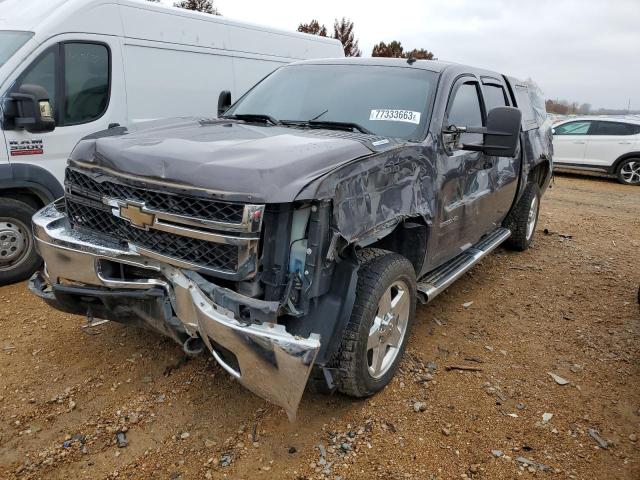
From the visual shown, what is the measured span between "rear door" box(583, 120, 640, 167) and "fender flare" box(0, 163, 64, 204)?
12750mm

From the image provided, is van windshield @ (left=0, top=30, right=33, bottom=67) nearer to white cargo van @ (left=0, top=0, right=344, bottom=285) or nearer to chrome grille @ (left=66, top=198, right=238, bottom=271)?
white cargo van @ (left=0, top=0, right=344, bottom=285)

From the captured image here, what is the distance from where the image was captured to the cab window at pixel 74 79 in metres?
4.55

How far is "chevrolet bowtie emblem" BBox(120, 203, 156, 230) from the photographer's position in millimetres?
2469

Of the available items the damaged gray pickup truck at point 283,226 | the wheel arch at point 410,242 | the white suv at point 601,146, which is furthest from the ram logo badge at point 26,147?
the white suv at point 601,146

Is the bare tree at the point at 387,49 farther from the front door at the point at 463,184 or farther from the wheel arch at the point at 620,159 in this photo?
the front door at the point at 463,184

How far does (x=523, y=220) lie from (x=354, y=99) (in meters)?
3.21

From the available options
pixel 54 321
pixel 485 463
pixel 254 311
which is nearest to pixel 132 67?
pixel 54 321

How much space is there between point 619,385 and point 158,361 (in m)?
3.05

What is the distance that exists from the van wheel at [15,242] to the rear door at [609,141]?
13.0 m

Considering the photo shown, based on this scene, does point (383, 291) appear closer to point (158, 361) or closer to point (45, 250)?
point (158, 361)

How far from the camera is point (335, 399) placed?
9.95 feet

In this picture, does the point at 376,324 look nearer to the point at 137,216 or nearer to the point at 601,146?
the point at 137,216

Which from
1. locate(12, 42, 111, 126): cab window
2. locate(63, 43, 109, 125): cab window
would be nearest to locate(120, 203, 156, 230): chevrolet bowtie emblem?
locate(12, 42, 111, 126): cab window

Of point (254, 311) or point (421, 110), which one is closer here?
point (254, 311)
